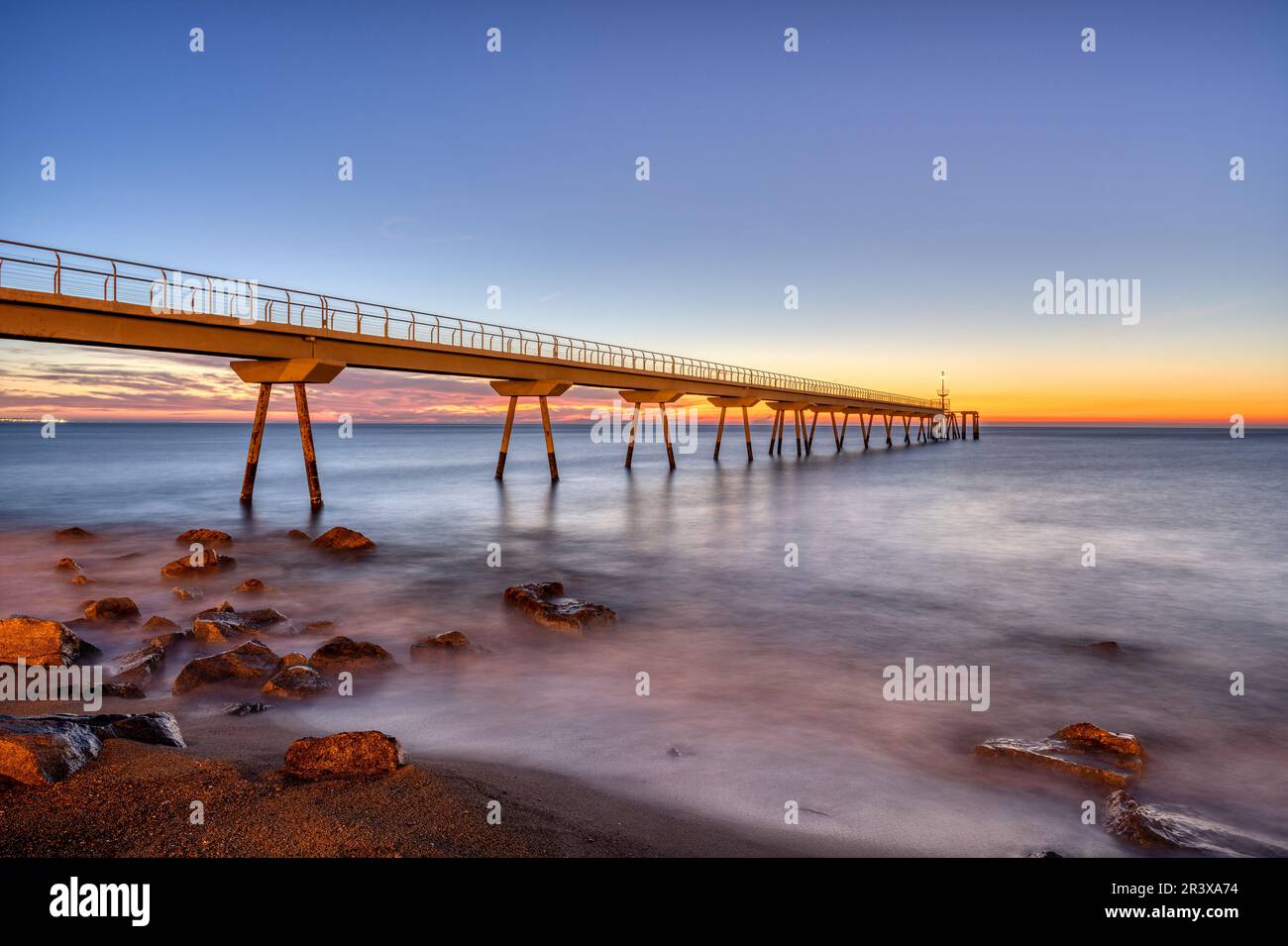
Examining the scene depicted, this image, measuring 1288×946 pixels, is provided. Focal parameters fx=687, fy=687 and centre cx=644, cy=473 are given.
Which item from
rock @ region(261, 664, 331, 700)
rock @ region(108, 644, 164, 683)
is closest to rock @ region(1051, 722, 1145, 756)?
rock @ region(261, 664, 331, 700)

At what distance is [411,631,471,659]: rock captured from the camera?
850cm

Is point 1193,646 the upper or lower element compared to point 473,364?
lower

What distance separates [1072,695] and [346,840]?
7.54 m

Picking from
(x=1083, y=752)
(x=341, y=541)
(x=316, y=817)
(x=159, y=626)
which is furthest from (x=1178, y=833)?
(x=341, y=541)

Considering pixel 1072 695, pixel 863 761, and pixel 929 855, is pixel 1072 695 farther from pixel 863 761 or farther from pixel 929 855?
pixel 929 855

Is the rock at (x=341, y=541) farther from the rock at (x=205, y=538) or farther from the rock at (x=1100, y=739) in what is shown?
the rock at (x=1100, y=739)

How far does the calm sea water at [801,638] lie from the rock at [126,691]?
8.5 inches

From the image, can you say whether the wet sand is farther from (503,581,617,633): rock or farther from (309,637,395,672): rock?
(503,581,617,633): rock

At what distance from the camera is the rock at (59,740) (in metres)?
4.02

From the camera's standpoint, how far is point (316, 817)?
3.99 m

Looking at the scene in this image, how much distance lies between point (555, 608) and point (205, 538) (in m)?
11.2

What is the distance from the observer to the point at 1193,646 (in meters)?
9.88

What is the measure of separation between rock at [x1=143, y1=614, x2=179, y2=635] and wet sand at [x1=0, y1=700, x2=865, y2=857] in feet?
15.0
